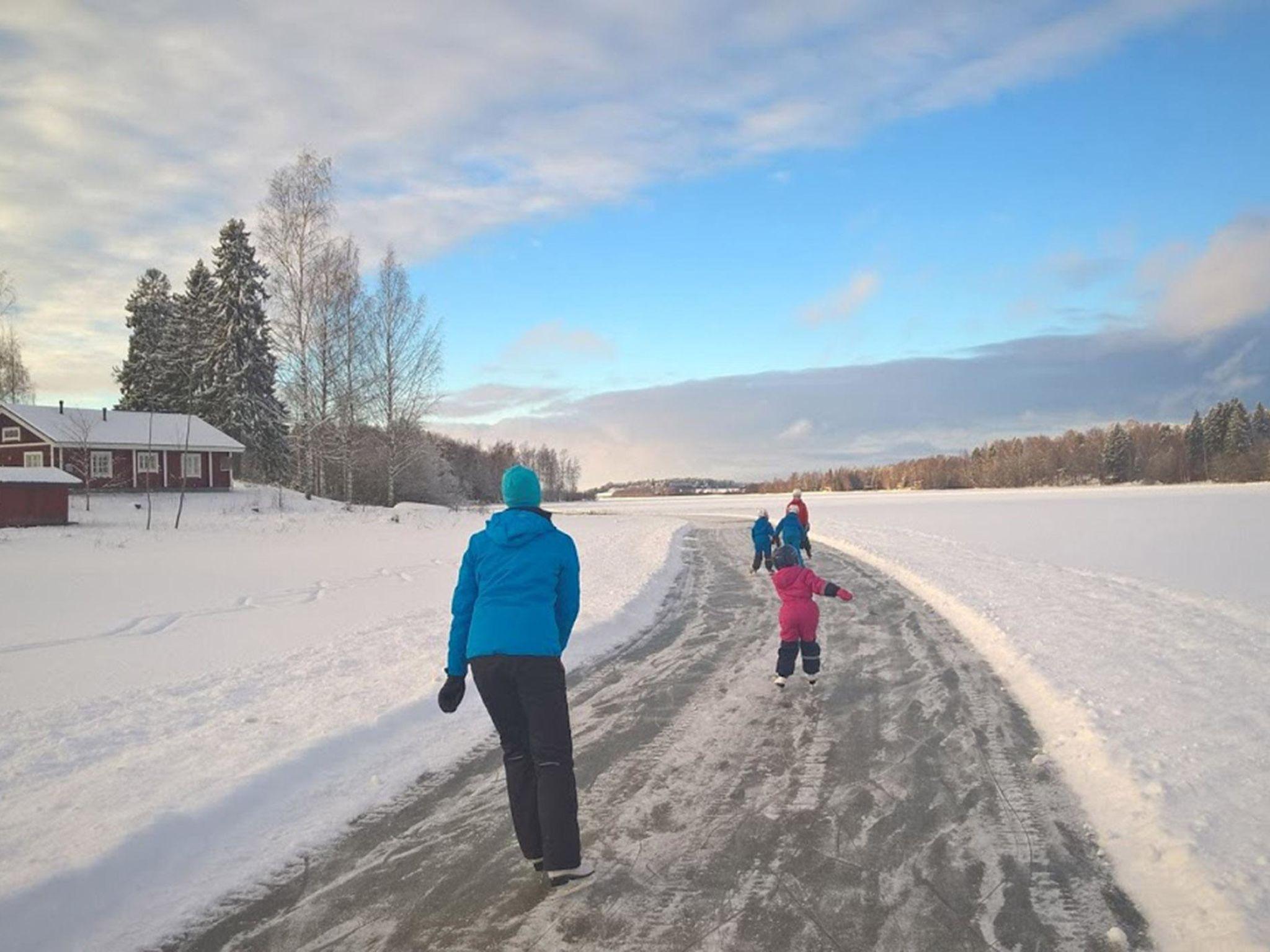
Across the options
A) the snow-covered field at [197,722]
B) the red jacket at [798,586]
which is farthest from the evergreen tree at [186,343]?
the red jacket at [798,586]

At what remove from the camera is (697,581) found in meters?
17.3

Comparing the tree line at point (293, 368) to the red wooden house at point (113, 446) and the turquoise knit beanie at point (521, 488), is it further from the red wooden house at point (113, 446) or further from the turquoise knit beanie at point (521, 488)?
the turquoise knit beanie at point (521, 488)

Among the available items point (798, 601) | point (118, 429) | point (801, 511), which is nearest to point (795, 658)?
point (798, 601)

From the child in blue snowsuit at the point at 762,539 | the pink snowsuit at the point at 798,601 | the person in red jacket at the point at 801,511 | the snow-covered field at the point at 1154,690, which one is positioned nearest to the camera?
the snow-covered field at the point at 1154,690

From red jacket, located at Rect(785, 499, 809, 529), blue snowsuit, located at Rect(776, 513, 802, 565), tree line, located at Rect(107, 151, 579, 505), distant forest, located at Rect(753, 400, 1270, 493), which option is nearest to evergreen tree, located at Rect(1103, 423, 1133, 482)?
distant forest, located at Rect(753, 400, 1270, 493)

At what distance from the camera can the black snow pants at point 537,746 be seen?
12.8 feet

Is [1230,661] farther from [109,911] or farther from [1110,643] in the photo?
[109,911]

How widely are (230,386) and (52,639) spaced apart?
43.0 m

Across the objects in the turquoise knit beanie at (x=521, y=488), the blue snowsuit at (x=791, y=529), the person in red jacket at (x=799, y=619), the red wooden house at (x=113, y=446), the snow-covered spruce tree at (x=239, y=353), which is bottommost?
the person in red jacket at (x=799, y=619)

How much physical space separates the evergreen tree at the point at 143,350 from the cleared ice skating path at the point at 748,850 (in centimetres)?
5766

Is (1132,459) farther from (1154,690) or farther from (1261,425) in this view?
(1154,690)

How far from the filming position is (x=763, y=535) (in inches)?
732

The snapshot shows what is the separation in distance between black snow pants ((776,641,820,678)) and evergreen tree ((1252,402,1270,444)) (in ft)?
397

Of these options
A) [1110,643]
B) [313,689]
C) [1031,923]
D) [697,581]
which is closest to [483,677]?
[1031,923]
